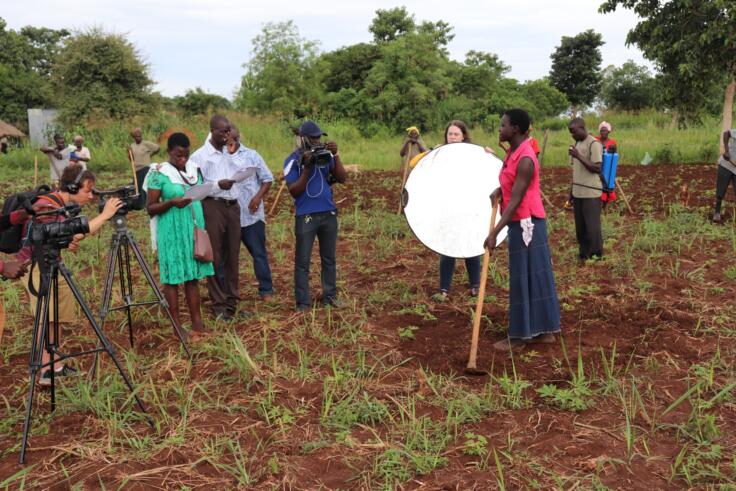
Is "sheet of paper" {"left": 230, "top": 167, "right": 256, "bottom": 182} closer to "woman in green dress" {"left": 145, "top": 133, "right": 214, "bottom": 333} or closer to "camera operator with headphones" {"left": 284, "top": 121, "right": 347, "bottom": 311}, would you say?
"camera operator with headphones" {"left": 284, "top": 121, "right": 347, "bottom": 311}

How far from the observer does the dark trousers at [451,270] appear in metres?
5.61

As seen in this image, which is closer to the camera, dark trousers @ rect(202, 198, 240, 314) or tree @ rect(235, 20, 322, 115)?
dark trousers @ rect(202, 198, 240, 314)

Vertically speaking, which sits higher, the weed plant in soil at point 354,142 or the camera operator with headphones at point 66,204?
the weed plant in soil at point 354,142

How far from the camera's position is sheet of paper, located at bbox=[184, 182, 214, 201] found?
15.0 feet

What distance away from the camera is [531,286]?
4488 millimetres

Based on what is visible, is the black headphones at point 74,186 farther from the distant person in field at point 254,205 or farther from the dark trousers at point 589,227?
the dark trousers at point 589,227

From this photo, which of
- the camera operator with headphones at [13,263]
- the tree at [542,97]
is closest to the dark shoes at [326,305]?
the camera operator with headphones at [13,263]

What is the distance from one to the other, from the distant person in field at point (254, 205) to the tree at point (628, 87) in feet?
118

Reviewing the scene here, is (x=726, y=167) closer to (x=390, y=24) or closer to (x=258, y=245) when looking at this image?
(x=258, y=245)

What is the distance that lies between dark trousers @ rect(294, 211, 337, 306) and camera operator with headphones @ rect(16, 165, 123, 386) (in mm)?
1656

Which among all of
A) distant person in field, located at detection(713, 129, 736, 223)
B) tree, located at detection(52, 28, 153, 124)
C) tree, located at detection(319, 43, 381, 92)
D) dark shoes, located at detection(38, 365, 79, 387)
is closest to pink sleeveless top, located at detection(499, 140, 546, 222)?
dark shoes, located at detection(38, 365, 79, 387)

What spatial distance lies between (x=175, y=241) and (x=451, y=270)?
2.33 m

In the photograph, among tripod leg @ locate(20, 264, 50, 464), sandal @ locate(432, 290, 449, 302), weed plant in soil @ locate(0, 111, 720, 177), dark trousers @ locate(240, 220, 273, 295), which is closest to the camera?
tripod leg @ locate(20, 264, 50, 464)

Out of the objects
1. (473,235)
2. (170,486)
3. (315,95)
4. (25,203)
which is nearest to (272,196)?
(473,235)
